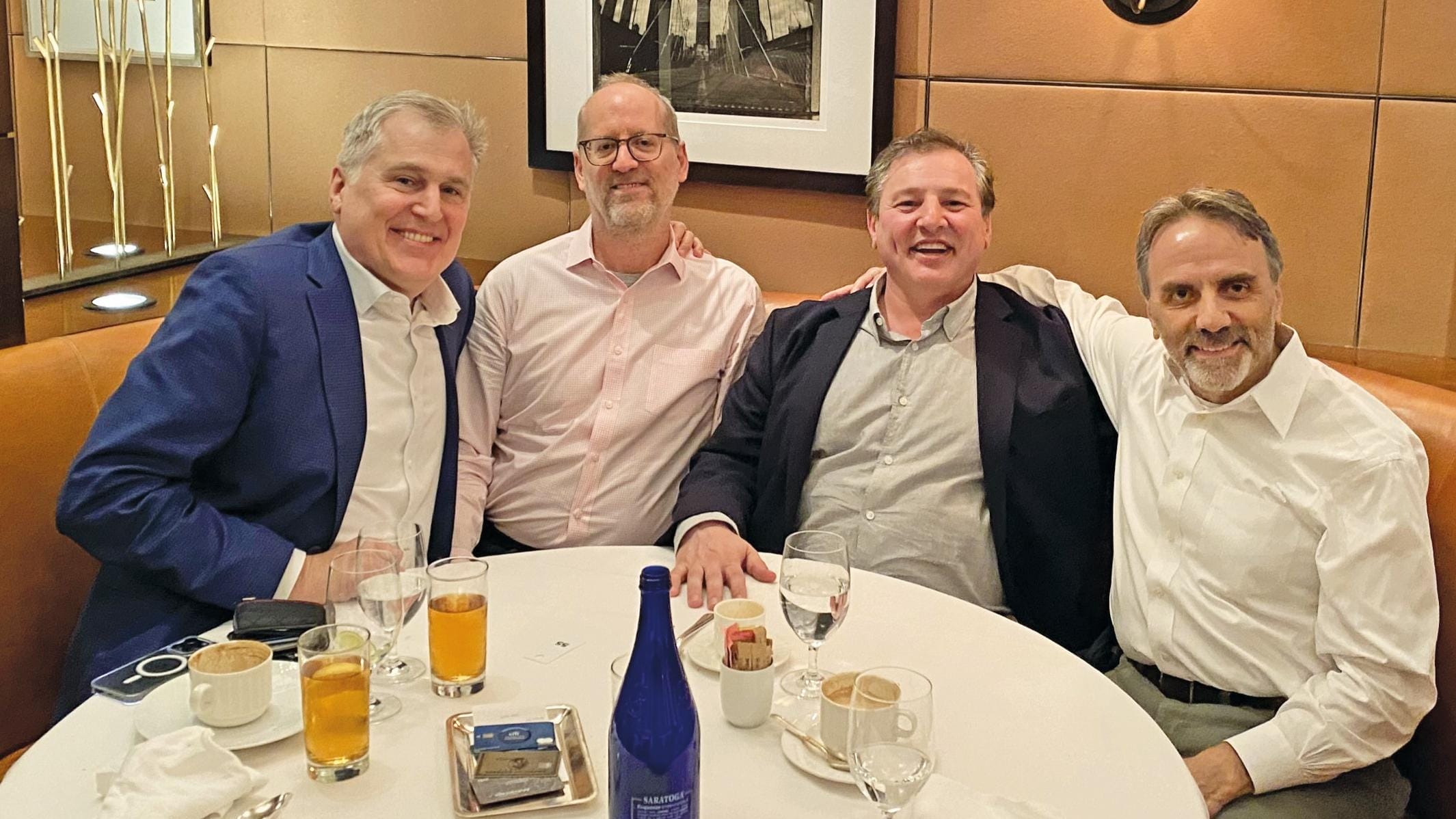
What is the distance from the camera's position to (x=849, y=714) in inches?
56.6

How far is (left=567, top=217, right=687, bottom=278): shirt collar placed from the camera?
9.54ft

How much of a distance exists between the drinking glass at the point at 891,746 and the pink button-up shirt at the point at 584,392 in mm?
1542

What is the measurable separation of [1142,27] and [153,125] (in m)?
2.90

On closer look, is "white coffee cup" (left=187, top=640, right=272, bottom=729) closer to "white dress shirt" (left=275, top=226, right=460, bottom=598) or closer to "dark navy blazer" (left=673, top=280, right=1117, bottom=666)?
"white dress shirt" (left=275, top=226, right=460, bottom=598)

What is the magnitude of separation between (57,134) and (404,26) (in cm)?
103

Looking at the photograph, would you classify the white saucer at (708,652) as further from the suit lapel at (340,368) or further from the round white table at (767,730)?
the suit lapel at (340,368)

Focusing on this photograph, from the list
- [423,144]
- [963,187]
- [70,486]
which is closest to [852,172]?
[963,187]

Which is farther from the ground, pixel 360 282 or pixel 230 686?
pixel 360 282

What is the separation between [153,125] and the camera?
12.7 ft

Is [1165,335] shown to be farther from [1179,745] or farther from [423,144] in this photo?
[423,144]

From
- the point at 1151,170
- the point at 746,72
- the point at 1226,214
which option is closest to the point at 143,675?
the point at 1226,214

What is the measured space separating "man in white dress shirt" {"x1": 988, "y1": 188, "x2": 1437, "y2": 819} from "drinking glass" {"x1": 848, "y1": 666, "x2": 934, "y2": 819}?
851 mm

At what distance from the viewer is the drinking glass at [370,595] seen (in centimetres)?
158

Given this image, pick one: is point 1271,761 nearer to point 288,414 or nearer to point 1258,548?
point 1258,548
